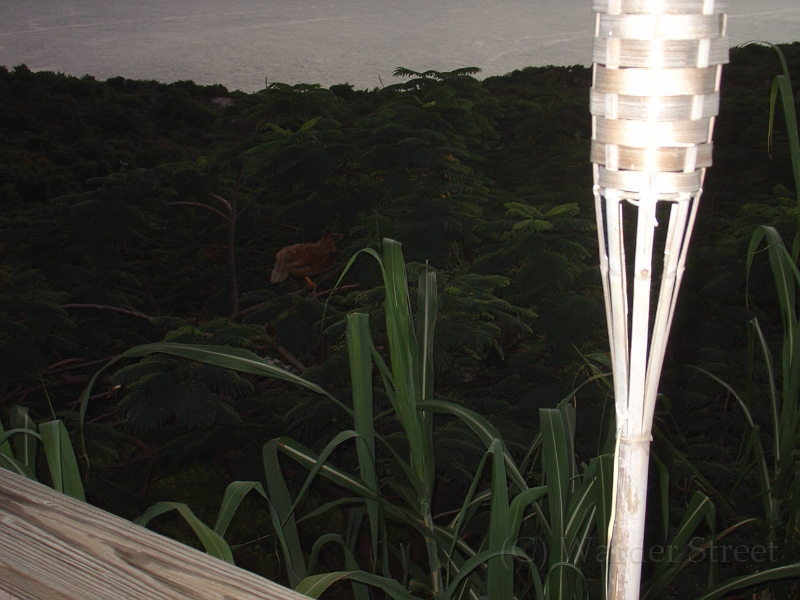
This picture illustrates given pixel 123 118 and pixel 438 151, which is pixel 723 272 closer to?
pixel 438 151

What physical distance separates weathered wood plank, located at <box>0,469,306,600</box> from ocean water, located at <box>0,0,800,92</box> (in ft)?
10.5

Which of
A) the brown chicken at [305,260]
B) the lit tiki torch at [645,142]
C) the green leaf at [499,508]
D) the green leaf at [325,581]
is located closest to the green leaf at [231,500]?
the green leaf at [325,581]

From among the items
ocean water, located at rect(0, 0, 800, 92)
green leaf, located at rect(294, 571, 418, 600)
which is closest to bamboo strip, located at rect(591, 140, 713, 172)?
green leaf, located at rect(294, 571, 418, 600)

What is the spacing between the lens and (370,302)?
1546 millimetres

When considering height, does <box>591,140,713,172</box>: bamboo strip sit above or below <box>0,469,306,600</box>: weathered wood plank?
above

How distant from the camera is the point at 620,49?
396mm

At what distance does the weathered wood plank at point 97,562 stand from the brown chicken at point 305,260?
5.67 feet

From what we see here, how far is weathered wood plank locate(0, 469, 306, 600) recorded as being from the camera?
448 mm

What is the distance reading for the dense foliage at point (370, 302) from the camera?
136 cm

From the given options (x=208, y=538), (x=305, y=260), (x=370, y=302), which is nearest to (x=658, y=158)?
(x=208, y=538)

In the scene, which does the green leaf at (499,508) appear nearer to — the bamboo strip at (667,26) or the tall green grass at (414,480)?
the tall green grass at (414,480)

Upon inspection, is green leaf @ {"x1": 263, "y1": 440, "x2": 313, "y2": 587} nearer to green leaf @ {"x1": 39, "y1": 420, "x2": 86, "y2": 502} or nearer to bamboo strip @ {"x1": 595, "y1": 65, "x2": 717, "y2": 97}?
green leaf @ {"x1": 39, "y1": 420, "x2": 86, "y2": 502}

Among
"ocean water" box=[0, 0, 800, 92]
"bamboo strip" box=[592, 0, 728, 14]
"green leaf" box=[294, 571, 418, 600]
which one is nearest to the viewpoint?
"bamboo strip" box=[592, 0, 728, 14]

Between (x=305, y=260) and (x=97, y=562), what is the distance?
1.82 m
